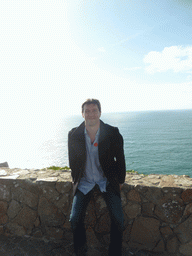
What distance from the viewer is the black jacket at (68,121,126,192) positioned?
3002mm

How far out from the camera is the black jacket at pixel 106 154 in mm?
3002

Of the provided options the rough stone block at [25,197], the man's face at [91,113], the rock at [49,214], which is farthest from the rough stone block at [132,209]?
the rough stone block at [25,197]

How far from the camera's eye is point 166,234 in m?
3.21

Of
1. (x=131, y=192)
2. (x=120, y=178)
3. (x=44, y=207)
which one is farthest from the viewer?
(x=44, y=207)

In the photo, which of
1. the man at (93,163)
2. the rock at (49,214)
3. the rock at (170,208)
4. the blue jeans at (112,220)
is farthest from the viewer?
the rock at (49,214)

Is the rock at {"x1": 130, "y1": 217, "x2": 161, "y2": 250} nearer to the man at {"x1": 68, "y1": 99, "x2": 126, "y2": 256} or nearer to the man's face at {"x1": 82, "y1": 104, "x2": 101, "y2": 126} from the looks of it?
the man at {"x1": 68, "y1": 99, "x2": 126, "y2": 256}

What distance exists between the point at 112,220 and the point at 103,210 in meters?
0.61

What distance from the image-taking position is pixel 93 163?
3.06 meters

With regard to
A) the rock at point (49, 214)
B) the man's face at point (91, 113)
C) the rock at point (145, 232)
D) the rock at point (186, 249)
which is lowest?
the rock at point (186, 249)

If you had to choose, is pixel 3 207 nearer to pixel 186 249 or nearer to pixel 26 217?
pixel 26 217

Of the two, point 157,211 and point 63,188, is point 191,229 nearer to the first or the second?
point 157,211

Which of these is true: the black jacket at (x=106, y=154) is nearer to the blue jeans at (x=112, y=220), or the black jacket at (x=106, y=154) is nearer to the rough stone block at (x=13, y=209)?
the blue jeans at (x=112, y=220)

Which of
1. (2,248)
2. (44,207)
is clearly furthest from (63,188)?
(2,248)

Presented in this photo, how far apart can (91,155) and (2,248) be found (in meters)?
2.48
